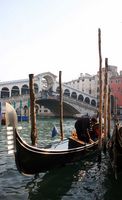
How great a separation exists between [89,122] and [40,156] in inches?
118

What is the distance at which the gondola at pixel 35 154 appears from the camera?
17.4ft

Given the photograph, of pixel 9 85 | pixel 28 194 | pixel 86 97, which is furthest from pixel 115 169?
pixel 86 97

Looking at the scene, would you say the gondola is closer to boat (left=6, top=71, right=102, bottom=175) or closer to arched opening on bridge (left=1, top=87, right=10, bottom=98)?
boat (left=6, top=71, right=102, bottom=175)

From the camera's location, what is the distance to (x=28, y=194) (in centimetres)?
561

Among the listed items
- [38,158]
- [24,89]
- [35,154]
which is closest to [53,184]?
[38,158]

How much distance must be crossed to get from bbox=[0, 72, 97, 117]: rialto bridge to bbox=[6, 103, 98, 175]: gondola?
25.6 metres

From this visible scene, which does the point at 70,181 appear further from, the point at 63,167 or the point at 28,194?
the point at 28,194

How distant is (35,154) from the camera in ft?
19.6

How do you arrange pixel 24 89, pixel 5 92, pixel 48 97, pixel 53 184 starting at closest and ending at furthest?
pixel 53 184
pixel 48 97
pixel 5 92
pixel 24 89

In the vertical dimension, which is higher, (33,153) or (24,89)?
(24,89)

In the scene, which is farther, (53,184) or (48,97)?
(48,97)

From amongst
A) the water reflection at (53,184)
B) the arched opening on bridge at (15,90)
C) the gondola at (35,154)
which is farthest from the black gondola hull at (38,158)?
the arched opening on bridge at (15,90)

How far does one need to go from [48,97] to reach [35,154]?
28740mm

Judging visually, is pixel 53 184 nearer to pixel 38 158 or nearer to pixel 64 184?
pixel 64 184
